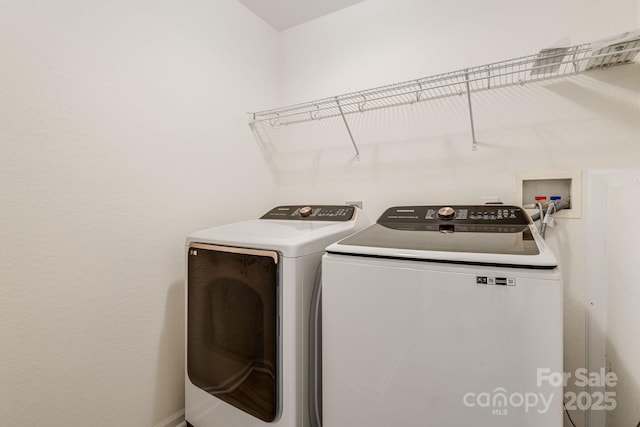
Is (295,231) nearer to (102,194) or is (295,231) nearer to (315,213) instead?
(315,213)

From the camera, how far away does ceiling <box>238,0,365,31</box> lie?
1.80 m

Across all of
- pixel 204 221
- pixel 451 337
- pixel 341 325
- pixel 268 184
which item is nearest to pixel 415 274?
pixel 451 337

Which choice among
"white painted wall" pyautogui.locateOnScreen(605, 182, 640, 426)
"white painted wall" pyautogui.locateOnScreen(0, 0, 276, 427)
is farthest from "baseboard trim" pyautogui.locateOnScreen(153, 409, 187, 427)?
"white painted wall" pyautogui.locateOnScreen(605, 182, 640, 426)

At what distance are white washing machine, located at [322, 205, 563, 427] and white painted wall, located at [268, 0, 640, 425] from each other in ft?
1.70

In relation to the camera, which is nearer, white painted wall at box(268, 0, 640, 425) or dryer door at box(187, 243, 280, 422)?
dryer door at box(187, 243, 280, 422)

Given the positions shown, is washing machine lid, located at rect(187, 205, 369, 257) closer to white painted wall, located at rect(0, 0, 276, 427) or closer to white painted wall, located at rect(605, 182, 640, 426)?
white painted wall, located at rect(0, 0, 276, 427)

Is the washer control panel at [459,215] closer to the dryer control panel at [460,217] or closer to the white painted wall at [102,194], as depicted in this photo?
the dryer control panel at [460,217]

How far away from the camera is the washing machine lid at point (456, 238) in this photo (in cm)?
79

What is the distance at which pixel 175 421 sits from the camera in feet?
4.61

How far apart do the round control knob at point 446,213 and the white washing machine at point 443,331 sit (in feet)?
0.81

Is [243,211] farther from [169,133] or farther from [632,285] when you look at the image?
[632,285]

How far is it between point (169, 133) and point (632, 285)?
192cm

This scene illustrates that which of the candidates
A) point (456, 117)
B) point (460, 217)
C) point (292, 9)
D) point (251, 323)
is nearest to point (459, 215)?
point (460, 217)

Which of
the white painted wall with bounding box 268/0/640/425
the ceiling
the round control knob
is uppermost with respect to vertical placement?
the ceiling
